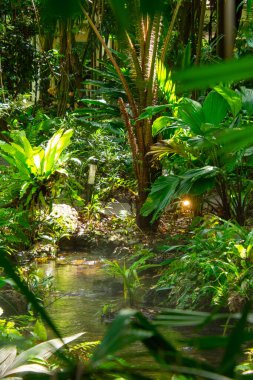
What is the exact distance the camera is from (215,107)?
5.49 metres

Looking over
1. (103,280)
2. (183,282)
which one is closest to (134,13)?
(183,282)

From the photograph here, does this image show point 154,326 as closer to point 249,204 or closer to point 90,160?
point 249,204

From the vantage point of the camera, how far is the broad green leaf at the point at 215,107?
17.9 feet

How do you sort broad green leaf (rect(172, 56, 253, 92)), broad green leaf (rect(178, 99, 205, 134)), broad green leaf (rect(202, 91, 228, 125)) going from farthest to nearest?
broad green leaf (rect(202, 91, 228, 125)) → broad green leaf (rect(178, 99, 205, 134)) → broad green leaf (rect(172, 56, 253, 92))

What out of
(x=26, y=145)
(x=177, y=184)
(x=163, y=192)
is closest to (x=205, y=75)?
(x=177, y=184)

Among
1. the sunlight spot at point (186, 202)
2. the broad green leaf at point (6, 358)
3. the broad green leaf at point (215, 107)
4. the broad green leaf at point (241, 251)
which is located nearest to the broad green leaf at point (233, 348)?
the broad green leaf at point (6, 358)

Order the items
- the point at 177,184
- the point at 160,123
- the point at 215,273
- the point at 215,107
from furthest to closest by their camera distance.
→ the point at 160,123 < the point at 215,107 < the point at 177,184 < the point at 215,273

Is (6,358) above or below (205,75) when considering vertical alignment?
below

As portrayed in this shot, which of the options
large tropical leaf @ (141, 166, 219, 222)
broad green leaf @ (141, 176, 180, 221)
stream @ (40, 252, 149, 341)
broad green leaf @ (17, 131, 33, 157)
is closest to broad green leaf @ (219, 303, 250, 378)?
Result: stream @ (40, 252, 149, 341)

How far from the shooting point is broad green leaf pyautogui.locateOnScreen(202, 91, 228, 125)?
17.9 feet

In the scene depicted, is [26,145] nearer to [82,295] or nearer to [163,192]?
[163,192]

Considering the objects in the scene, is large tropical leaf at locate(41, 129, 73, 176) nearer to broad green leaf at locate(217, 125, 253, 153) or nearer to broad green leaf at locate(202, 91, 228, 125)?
broad green leaf at locate(202, 91, 228, 125)

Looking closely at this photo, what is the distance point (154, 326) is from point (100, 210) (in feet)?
23.4

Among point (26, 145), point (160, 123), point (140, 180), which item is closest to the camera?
point (160, 123)
